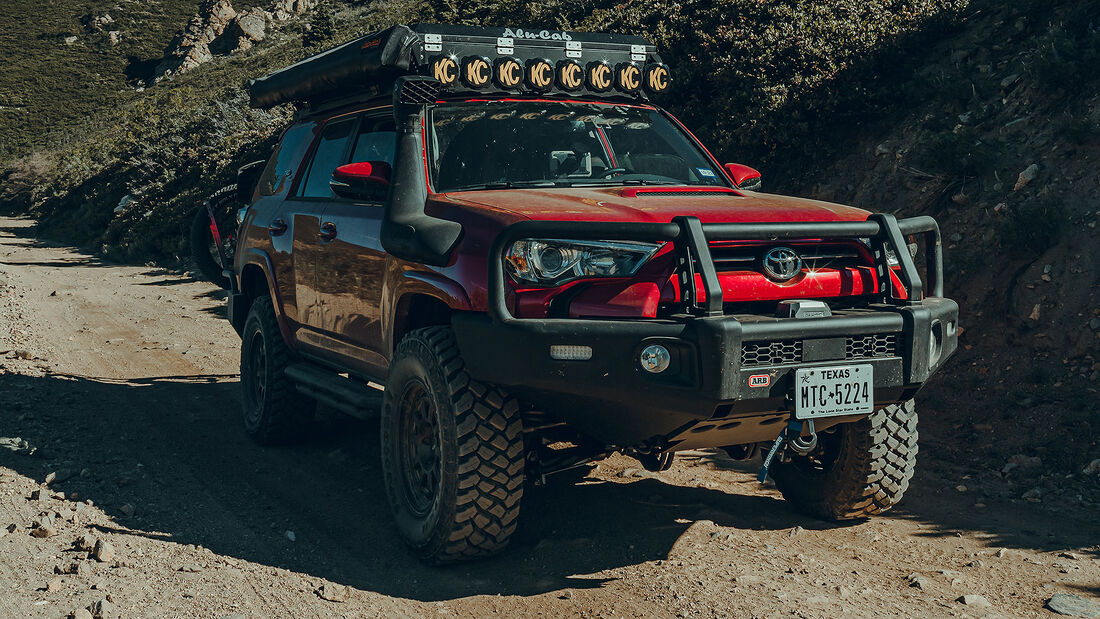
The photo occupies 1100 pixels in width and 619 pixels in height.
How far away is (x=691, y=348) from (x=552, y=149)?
1873 millimetres

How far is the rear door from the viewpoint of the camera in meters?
5.12

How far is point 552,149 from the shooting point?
5.19m

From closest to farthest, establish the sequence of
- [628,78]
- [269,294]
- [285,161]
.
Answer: [628,78] → [285,161] → [269,294]

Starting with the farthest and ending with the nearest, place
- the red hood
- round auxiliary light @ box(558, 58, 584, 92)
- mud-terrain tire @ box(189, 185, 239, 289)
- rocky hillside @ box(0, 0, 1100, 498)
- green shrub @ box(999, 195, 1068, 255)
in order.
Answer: mud-terrain tire @ box(189, 185, 239, 289) → green shrub @ box(999, 195, 1068, 255) → rocky hillside @ box(0, 0, 1100, 498) → round auxiliary light @ box(558, 58, 584, 92) → the red hood

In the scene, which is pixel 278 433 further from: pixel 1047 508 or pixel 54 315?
pixel 54 315

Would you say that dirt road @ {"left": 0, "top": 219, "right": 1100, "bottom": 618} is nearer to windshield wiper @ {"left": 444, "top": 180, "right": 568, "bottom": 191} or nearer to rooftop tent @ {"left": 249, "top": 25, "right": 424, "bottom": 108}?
windshield wiper @ {"left": 444, "top": 180, "right": 568, "bottom": 191}

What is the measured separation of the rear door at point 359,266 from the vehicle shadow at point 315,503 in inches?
32.0

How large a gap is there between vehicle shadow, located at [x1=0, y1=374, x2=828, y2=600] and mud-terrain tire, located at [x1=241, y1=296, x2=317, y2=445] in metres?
0.12

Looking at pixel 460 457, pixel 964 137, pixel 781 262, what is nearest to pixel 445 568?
pixel 460 457

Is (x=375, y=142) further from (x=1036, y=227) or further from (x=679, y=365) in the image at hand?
(x=1036, y=227)

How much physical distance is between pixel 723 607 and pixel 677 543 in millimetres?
777

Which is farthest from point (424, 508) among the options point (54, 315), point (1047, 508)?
point (54, 315)

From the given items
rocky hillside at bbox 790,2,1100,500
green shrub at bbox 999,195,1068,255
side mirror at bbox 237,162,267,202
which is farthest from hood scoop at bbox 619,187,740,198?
side mirror at bbox 237,162,267,202

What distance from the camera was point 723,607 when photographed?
155 inches
